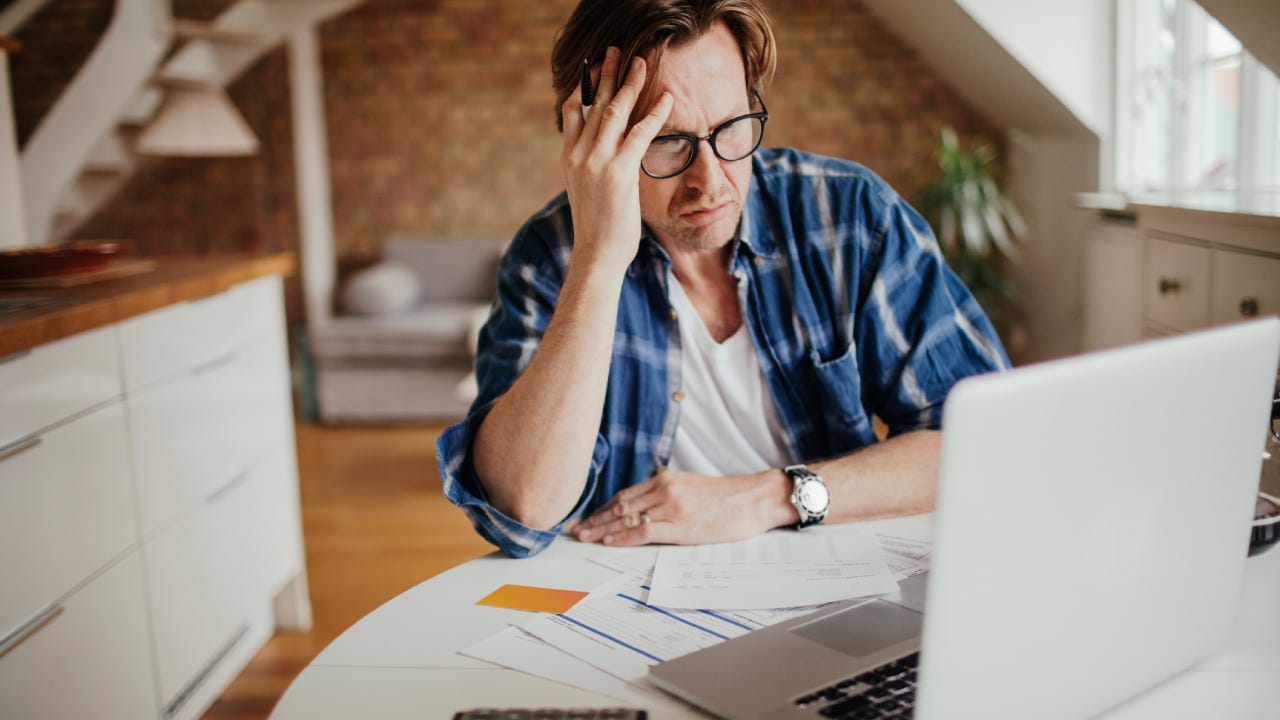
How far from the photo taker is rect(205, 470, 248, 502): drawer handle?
7.41 feet

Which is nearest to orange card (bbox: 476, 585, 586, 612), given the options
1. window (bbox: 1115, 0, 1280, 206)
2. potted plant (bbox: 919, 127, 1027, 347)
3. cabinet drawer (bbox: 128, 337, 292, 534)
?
cabinet drawer (bbox: 128, 337, 292, 534)

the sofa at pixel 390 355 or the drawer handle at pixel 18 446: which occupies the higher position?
the drawer handle at pixel 18 446

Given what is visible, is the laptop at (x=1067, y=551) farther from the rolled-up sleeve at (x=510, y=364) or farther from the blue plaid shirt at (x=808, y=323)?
the blue plaid shirt at (x=808, y=323)

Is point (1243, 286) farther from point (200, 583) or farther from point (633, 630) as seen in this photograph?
point (200, 583)

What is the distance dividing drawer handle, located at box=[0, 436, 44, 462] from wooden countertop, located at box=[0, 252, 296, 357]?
0.47ft

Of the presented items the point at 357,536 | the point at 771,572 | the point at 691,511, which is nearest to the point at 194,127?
the point at 357,536

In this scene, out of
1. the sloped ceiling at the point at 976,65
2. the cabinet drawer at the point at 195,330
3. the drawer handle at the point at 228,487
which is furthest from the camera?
the sloped ceiling at the point at 976,65

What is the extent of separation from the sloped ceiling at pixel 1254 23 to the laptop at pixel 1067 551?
1.33 meters

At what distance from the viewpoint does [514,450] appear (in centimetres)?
122

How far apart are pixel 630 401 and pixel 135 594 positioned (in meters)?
1.13

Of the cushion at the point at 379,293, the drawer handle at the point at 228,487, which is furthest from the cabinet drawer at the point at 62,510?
the cushion at the point at 379,293

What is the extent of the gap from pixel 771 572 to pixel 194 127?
4627 millimetres

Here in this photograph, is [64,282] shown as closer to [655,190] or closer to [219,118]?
[655,190]

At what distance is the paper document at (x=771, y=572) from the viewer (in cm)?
96
